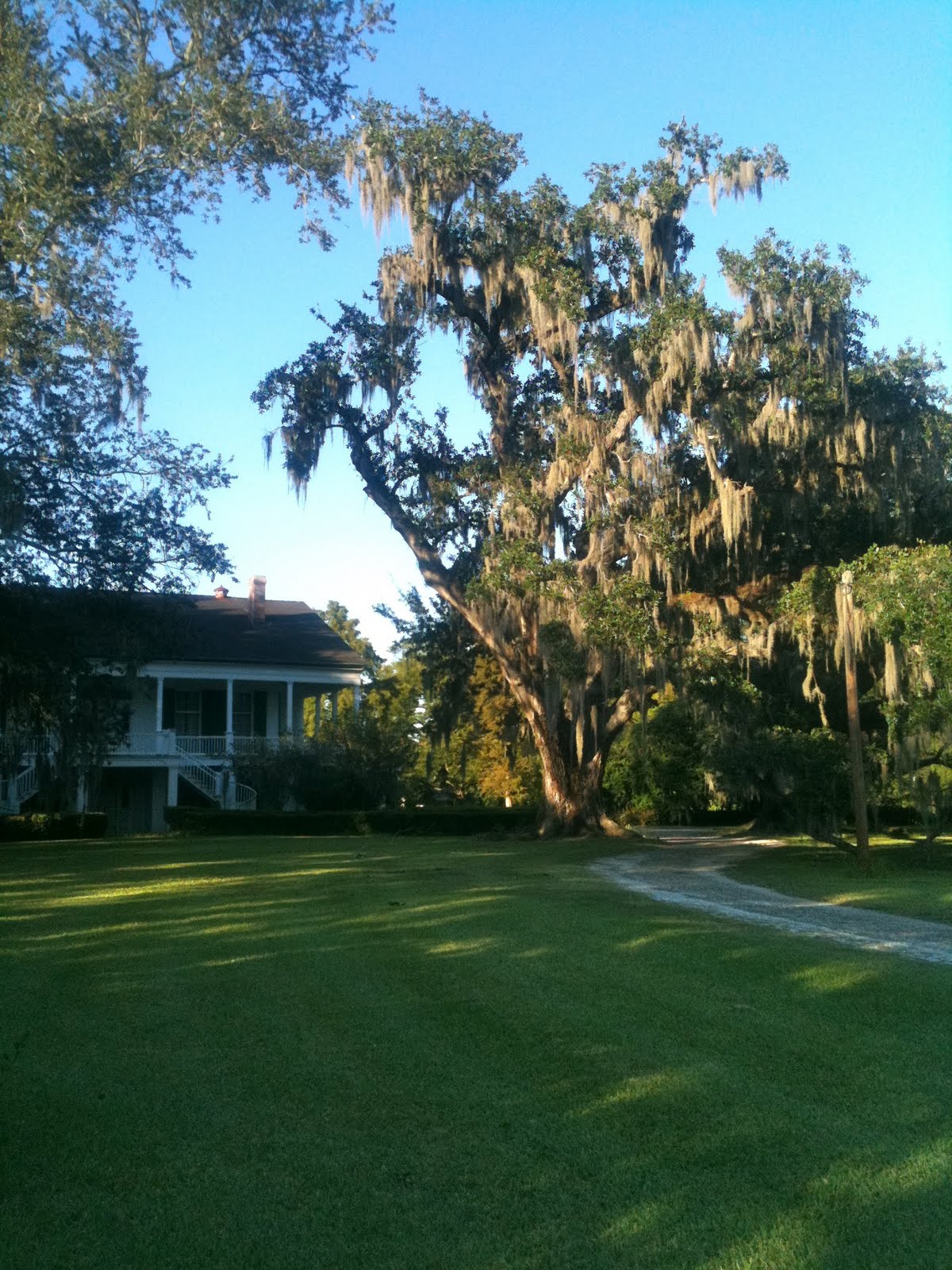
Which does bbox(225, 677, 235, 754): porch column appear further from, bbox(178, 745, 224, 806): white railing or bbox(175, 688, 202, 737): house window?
bbox(175, 688, 202, 737): house window

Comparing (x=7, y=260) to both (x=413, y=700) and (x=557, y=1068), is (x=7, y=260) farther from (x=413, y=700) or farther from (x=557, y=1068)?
(x=413, y=700)

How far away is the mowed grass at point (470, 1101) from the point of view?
4016mm

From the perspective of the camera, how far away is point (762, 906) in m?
13.4

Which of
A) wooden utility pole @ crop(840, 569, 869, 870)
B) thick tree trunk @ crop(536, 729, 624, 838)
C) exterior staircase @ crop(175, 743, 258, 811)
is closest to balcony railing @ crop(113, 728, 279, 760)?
exterior staircase @ crop(175, 743, 258, 811)

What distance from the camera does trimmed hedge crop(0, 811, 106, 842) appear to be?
25812 millimetres

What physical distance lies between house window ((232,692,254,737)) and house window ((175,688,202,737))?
3.87 feet

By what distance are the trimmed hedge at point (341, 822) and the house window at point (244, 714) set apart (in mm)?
6746

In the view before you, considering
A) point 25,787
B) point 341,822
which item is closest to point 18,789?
point 25,787

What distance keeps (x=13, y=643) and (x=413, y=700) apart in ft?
111

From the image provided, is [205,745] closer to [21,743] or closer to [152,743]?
[152,743]

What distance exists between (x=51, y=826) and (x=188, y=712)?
9628 millimetres

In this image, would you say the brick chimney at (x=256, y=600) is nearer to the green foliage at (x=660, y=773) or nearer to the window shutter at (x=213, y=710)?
the window shutter at (x=213, y=710)

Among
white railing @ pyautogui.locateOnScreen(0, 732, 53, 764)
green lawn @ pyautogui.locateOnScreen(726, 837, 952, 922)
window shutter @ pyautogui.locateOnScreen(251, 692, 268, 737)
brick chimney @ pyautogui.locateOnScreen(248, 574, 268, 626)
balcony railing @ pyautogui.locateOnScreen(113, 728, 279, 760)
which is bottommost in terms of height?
green lawn @ pyautogui.locateOnScreen(726, 837, 952, 922)

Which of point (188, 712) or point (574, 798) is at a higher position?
point (188, 712)
